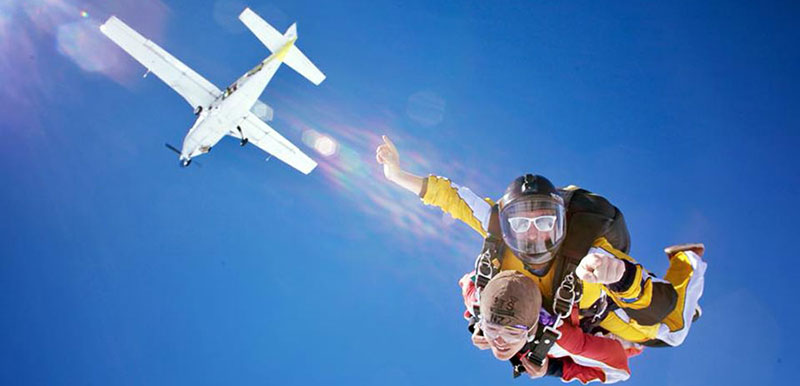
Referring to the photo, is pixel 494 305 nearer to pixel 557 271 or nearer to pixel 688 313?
pixel 557 271

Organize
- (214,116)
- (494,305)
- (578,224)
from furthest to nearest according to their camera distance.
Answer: (214,116) < (578,224) < (494,305)

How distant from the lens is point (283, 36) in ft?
72.1

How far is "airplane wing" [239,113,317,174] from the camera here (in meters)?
24.9

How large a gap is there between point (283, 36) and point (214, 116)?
18.2 ft

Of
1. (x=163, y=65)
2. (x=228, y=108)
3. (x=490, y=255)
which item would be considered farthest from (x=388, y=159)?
(x=163, y=65)

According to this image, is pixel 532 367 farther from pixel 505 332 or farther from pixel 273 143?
pixel 273 143

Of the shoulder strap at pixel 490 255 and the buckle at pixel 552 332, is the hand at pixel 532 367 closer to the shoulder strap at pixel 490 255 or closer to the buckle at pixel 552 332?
the buckle at pixel 552 332

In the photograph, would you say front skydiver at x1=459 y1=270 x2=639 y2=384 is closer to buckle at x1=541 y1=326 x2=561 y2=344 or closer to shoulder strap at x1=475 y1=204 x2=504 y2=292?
buckle at x1=541 y1=326 x2=561 y2=344

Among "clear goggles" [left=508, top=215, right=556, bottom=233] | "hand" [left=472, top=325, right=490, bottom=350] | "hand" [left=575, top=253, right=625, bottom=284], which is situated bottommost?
"hand" [left=472, top=325, right=490, bottom=350]

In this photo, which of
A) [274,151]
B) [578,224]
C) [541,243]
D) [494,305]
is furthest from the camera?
[274,151]

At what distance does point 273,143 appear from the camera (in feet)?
85.0

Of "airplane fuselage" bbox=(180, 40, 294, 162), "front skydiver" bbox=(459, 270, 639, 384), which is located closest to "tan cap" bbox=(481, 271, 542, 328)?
"front skydiver" bbox=(459, 270, 639, 384)

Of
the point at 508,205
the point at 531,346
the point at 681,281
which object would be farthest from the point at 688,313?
the point at 508,205

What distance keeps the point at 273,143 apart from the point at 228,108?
5.24 metres
